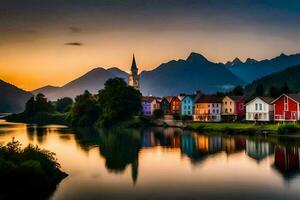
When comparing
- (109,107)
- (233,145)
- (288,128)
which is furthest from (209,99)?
(233,145)

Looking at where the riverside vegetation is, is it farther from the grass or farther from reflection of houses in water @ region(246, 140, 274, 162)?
reflection of houses in water @ region(246, 140, 274, 162)

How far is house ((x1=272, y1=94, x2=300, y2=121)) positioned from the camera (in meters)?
80.8

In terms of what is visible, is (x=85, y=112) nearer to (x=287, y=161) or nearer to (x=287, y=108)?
(x=287, y=108)

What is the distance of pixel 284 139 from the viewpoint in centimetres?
6419

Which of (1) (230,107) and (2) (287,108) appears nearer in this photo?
(2) (287,108)

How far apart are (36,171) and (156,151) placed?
89.1 ft

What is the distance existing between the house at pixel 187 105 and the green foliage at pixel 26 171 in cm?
9709

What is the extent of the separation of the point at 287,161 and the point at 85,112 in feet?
285

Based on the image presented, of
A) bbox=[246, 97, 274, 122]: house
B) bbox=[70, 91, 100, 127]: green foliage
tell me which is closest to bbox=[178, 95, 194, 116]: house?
bbox=[70, 91, 100, 127]: green foliage

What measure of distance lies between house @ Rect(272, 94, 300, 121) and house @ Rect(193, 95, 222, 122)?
2719 centimetres

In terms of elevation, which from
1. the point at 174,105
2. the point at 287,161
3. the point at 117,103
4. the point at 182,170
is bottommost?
the point at 182,170

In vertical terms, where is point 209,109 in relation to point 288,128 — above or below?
above

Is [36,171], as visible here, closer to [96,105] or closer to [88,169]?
[88,169]

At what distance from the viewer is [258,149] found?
2138 inches
